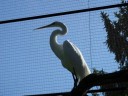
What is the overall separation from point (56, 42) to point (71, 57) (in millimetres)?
331

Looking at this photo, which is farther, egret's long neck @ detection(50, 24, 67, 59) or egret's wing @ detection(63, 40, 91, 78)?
egret's long neck @ detection(50, 24, 67, 59)

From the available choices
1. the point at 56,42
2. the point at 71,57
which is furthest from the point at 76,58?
the point at 56,42

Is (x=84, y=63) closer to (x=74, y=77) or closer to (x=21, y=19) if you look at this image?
(x=74, y=77)

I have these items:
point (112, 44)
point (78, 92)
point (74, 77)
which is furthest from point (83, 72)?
point (78, 92)

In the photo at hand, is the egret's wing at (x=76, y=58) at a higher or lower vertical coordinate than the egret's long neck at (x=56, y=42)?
lower

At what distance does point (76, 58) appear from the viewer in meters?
3.60

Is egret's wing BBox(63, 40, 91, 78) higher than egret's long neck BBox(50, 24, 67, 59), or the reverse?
egret's long neck BBox(50, 24, 67, 59)

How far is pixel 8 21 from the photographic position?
3180 millimetres

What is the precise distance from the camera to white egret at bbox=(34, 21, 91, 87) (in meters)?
3.43

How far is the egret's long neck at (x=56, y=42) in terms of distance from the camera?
12.1 ft

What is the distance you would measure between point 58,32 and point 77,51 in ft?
1.35

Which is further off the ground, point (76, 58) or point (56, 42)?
point (56, 42)

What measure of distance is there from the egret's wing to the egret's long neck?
7cm

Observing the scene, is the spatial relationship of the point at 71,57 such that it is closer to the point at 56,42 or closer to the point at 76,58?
the point at 76,58
